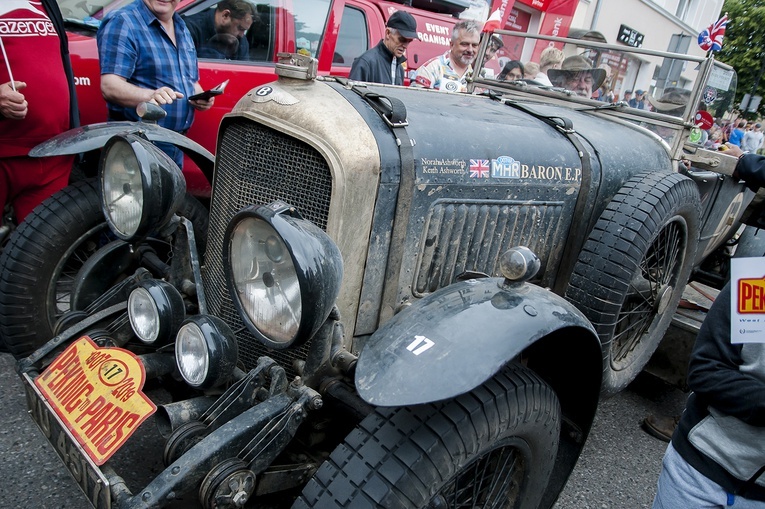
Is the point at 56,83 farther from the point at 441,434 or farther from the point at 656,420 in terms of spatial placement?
the point at 656,420

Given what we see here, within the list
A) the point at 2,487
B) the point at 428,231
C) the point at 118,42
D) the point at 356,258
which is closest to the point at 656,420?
the point at 428,231

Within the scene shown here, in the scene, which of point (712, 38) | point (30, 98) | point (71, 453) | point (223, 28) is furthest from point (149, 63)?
point (712, 38)

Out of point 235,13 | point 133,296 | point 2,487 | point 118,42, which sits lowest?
point 2,487

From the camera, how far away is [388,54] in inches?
164

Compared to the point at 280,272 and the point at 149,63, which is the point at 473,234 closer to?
the point at 280,272

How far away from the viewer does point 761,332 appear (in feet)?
4.98

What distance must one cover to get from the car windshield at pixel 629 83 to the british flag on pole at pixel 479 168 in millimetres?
1418

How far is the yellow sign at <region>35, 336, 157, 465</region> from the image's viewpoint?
153 cm

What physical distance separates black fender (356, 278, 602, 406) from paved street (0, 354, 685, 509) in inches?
24.5

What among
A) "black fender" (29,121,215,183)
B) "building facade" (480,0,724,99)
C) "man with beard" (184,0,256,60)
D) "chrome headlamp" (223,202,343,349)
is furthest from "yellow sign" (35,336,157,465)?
"building facade" (480,0,724,99)

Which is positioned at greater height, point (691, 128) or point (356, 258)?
point (691, 128)

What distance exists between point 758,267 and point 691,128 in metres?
1.69

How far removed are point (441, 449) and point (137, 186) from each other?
1.37m

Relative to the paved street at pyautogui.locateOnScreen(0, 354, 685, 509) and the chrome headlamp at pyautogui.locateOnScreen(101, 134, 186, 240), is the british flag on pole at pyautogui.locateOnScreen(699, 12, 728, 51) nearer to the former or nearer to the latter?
the paved street at pyautogui.locateOnScreen(0, 354, 685, 509)
